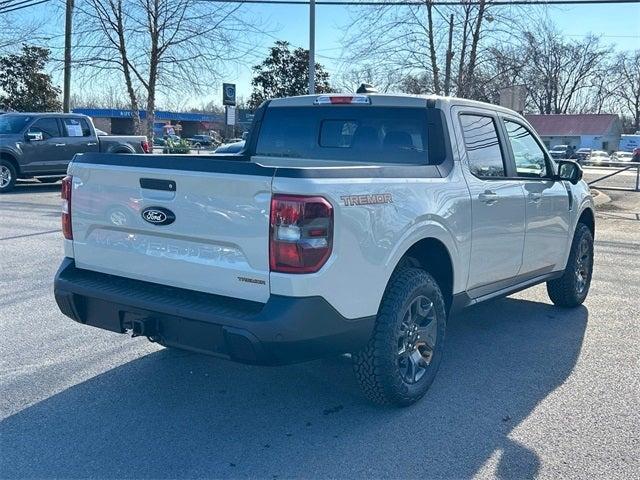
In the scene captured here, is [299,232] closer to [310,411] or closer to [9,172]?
[310,411]

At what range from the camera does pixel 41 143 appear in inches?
650

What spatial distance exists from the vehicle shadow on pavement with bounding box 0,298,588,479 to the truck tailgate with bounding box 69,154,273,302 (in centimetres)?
84

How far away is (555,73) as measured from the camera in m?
84.9

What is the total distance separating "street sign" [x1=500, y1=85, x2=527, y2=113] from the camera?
16609 millimetres

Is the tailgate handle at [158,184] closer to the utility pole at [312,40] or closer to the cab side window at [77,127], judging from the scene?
the utility pole at [312,40]

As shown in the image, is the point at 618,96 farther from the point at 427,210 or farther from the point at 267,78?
the point at 427,210

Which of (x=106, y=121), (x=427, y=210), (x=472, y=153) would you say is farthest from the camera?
(x=106, y=121)

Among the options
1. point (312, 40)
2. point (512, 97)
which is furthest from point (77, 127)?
point (512, 97)

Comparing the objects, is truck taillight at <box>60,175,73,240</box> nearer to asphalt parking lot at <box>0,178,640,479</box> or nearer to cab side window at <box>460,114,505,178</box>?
asphalt parking lot at <box>0,178,640,479</box>

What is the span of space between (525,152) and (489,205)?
3.78ft

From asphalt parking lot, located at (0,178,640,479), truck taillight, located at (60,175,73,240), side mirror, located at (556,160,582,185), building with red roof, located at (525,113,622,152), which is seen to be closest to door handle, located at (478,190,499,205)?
asphalt parking lot, located at (0,178,640,479)

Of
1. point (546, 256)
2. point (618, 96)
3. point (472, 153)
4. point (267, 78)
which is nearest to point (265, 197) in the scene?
point (472, 153)

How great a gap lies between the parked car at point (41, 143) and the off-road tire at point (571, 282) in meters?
13.7

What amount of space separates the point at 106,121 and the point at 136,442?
77.0m
